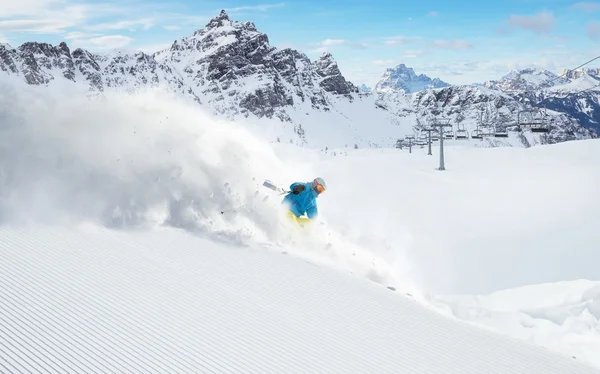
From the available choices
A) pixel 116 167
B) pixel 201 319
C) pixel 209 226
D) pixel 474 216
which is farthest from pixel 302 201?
pixel 474 216

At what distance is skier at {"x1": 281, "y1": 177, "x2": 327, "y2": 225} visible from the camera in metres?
10.2

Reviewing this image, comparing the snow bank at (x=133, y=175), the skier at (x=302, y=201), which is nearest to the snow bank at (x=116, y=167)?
the snow bank at (x=133, y=175)

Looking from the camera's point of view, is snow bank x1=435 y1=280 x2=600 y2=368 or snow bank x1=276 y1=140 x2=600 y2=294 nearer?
snow bank x1=435 y1=280 x2=600 y2=368

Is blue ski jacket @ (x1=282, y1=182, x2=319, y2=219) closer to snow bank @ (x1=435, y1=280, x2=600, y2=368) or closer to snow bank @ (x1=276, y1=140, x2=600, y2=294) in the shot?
snow bank @ (x1=276, y1=140, x2=600, y2=294)

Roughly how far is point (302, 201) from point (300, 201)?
1.6 inches

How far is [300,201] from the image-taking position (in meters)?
10.3

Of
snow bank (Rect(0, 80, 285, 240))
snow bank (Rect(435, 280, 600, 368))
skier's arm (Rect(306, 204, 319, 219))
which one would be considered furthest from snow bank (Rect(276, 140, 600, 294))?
snow bank (Rect(0, 80, 285, 240))

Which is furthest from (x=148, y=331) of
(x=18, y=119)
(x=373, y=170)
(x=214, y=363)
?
(x=373, y=170)

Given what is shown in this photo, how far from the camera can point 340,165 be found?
25641 millimetres

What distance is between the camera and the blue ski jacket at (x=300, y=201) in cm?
1025

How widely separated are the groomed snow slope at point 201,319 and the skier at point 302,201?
3.21 metres

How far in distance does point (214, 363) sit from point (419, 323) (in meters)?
2.53

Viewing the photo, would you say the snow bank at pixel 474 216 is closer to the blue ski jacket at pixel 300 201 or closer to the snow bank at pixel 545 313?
the snow bank at pixel 545 313

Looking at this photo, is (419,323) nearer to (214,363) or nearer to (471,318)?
(214,363)
